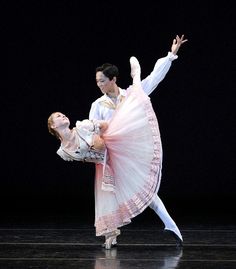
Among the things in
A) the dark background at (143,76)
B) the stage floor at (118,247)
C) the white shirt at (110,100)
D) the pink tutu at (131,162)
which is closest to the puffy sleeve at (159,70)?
the white shirt at (110,100)

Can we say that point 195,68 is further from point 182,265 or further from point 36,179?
point 182,265

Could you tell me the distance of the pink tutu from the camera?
447cm

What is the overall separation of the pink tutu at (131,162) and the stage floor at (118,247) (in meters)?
0.19

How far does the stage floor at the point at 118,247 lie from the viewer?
3980mm

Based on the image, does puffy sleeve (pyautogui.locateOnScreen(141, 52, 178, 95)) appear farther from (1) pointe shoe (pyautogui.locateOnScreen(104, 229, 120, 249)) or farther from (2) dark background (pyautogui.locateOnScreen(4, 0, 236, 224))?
(2) dark background (pyautogui.locateOnScreen(4, 0, 236, 224))

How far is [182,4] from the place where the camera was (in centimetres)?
687

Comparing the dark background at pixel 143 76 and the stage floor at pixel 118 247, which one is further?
the dark background at pixel 143 76

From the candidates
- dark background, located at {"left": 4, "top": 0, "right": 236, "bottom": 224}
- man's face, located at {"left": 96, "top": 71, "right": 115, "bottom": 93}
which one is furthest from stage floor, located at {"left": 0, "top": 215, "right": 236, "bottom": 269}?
dark background, located at {"left": 4, "top": 0, "right": 236, "bottom": 224}

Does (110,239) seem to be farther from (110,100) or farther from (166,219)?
(110,100)

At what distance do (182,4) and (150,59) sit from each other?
0.50 meters

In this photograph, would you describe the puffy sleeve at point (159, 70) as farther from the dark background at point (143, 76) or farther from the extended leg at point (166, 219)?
the dark background at point (143, 76)

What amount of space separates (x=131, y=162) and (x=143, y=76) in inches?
103

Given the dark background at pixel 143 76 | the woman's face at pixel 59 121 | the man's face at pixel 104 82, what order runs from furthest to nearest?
the dark background at pixel 143 76 < the man's face at pixel 104 82 < the woman's face at pixel 59 121

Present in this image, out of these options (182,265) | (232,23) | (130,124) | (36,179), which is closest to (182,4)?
(232,23)
